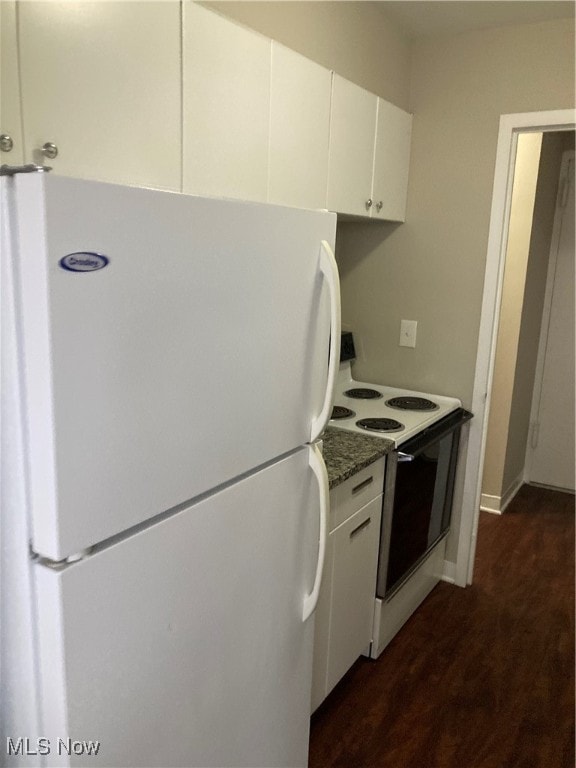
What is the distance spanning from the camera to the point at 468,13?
2312mm

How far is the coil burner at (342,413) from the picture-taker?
7.77ft

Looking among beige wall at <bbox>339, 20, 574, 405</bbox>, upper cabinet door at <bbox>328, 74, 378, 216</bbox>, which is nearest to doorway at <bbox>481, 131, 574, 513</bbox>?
beige wall at <bbox>339, 20, 574, 405</bbox>

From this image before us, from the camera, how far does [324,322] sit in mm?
1335

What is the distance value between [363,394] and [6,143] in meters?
1.95

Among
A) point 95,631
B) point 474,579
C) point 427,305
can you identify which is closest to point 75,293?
point 95,631

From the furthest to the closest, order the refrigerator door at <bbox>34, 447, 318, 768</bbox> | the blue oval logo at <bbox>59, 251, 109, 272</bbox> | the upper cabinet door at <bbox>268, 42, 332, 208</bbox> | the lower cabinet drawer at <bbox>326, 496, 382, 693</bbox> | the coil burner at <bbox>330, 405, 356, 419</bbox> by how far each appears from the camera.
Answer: the coil burner at <bbox>330, 405, 356, 419</bbox>, the lower cabinet drawer at <bbox>326, 496, 382, 693</bbox>, the upper cabinet door at <bbox>268, 42, 332, 208</bbox>, the refrigerator door at <bbox>34, 447, 318, 768</bbox>, the blue oval logo at <bbox>59, 251, 109, 272</bbox>

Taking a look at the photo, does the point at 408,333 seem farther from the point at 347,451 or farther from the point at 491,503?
the point at 491,503

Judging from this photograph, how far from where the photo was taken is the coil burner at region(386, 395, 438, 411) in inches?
101

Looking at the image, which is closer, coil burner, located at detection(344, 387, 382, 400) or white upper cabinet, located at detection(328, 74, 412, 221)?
white upper cabinet, located at detection(328, 74, 412, 221)

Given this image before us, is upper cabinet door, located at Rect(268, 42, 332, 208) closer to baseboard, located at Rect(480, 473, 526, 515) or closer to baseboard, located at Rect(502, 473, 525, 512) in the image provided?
baseboard, located at Rect(480, 473, 526, 515)

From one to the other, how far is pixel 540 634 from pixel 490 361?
46.8 inches

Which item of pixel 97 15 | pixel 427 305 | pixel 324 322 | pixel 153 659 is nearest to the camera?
pixel 153 659

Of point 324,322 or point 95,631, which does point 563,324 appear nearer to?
point 324,322

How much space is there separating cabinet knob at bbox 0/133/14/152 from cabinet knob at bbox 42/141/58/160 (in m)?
0.06
